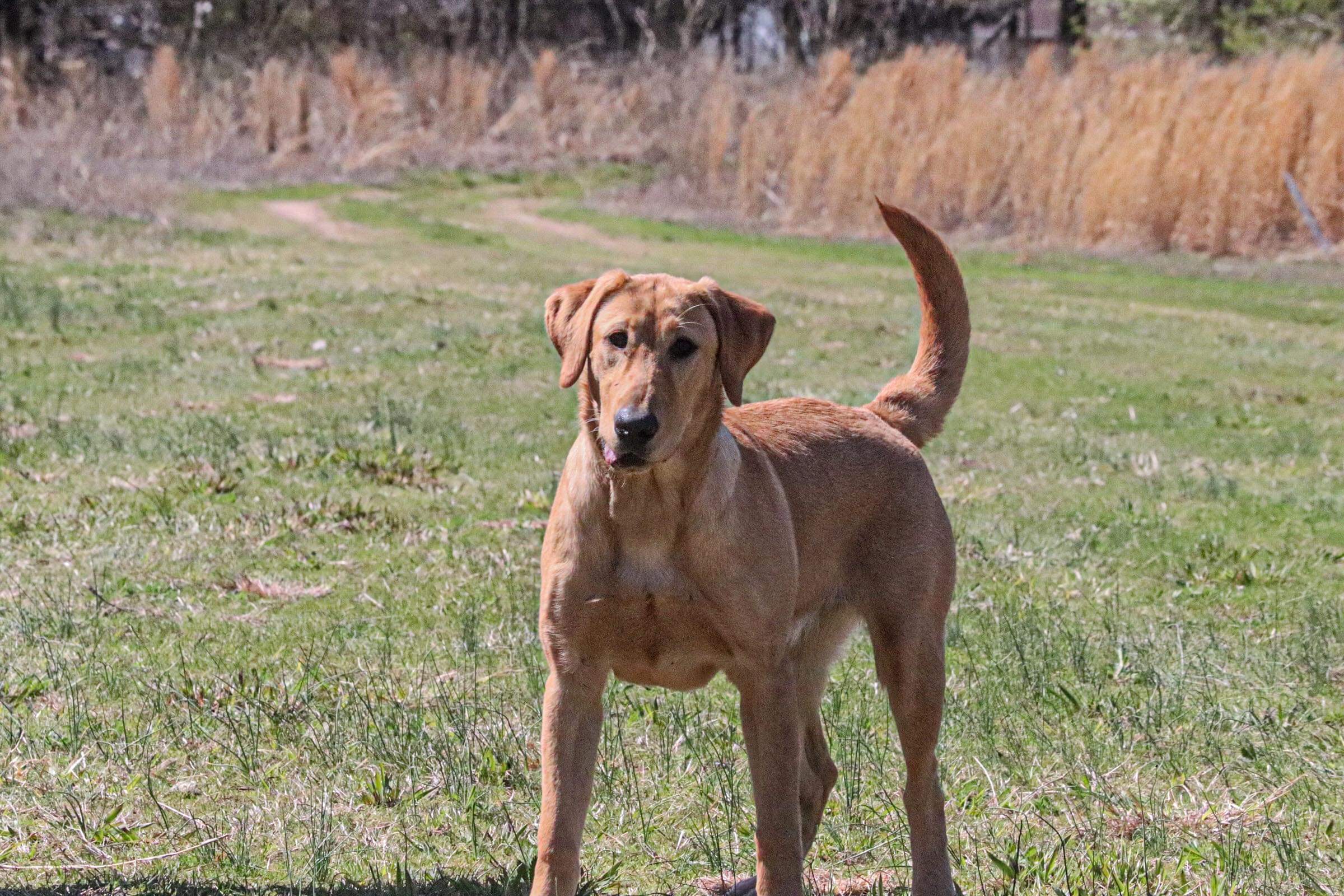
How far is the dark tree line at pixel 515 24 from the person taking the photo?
35.6m

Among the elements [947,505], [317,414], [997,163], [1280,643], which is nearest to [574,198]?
[997,163]

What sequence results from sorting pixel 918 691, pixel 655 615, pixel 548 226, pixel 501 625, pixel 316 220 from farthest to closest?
pixel 548 226 → pixel 316 220 → pixel 501 625 → pixel 918 691 → pixel 655 615

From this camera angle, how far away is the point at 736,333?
4.00 metres

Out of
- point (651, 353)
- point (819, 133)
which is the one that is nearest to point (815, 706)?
point (651, 353)

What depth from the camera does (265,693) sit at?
507cm

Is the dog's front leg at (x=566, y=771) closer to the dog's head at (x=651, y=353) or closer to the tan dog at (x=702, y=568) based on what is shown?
the tan dog at (x=702, y=568)

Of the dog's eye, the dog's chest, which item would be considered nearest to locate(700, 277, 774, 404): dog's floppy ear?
the dog's eye

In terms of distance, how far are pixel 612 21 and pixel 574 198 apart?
11.9 meters

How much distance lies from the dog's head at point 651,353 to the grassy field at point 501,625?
117 cm

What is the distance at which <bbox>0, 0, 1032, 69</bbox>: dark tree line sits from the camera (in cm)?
3556

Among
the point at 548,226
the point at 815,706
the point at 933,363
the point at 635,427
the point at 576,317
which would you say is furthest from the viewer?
the point at 548,226

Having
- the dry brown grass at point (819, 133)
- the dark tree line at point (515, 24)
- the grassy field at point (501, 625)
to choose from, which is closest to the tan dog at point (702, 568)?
the grassy field at point (501, 625)

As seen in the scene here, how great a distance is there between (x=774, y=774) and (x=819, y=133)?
67.4 feet

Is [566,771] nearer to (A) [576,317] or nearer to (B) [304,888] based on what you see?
(B) [304,888]
